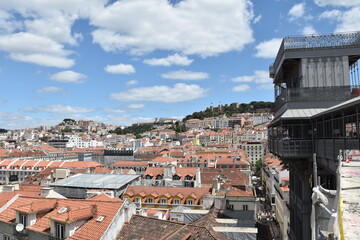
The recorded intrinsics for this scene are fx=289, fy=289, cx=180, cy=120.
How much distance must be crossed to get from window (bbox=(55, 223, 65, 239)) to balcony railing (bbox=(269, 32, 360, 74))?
1387 cm

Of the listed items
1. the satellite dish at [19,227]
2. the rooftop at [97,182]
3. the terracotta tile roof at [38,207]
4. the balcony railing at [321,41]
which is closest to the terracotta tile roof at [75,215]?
the terracotta tile roof at [38,207]

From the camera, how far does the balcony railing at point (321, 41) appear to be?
14680 millimetres

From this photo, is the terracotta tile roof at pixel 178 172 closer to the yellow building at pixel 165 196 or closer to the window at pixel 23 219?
the yellow building at pixel 165 196

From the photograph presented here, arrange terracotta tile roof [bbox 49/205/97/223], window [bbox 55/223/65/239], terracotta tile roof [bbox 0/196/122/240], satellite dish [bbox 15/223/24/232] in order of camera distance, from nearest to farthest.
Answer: terracotta tile roof [bbox 0/196/122/240] < terracotta tile roof [bbox 49/205/97/223] < window [bbox 55/223/65/239] < satellite dish [bbox 15/223/24/232]

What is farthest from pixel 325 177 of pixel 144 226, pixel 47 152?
pixel 47 152

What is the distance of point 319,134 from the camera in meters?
13.2

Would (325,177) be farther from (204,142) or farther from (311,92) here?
(204,142)

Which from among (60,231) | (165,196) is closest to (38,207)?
(60,231)

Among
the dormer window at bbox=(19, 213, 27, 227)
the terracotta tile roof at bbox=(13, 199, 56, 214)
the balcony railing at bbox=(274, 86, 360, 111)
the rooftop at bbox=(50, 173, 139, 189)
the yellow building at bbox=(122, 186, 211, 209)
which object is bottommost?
the yellow building at bbox=(122, 186, 211, 209)

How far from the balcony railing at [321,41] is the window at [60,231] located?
13.9m

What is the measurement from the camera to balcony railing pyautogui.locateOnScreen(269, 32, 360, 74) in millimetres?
14680

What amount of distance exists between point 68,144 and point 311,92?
157m

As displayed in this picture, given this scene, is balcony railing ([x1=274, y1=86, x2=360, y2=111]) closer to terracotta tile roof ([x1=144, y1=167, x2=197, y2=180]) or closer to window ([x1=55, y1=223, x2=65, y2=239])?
window ([x1=55, y1=223, x2=65, y2=239])

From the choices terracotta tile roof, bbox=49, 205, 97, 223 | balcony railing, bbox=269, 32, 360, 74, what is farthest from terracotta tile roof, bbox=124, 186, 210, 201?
balcony railing, bbox=269, 32, 360, 74
